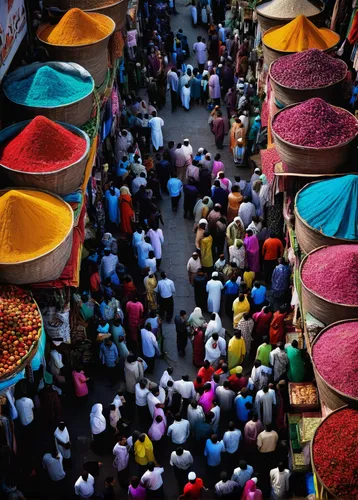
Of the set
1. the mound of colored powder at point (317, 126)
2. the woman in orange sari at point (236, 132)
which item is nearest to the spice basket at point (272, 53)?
the woman in orange sari at point (236, 132)

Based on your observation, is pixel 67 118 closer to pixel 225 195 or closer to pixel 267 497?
pixel 225 195

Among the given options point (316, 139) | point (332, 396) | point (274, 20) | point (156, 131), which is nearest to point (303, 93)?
point (316, 139)

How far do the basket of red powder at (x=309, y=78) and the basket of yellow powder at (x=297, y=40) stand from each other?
0.84 m

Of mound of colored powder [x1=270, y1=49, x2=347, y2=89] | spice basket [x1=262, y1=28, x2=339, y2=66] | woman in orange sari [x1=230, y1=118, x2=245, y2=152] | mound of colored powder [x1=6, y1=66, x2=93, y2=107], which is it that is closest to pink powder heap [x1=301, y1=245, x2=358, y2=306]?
mound of colored powder [x1=270, y1=49, x2=347, y2=89]

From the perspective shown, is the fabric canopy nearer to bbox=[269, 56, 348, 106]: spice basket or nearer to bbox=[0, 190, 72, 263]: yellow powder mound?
bbox=[269, 56, 348, 106]: spice basket

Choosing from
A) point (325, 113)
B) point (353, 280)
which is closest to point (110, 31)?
point (325, 113)

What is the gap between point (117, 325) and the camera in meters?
10.3

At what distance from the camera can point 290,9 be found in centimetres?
1366

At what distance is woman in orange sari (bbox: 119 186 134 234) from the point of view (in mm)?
12523

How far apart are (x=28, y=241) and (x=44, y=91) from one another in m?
2.71

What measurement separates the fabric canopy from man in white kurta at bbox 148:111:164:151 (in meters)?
5.40

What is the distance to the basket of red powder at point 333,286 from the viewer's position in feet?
28.1

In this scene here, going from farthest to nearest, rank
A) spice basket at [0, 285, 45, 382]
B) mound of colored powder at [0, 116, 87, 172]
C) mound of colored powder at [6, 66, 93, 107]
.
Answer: mound of colored powder at [6, 66, 93, 107], mound of colored powder at [0, 116, 87, 172], spice basket at [0, 285, 45, 382]

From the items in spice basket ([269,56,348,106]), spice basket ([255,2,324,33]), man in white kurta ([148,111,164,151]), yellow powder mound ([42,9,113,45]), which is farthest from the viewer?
man in white kurta ([148,111,164,151])
